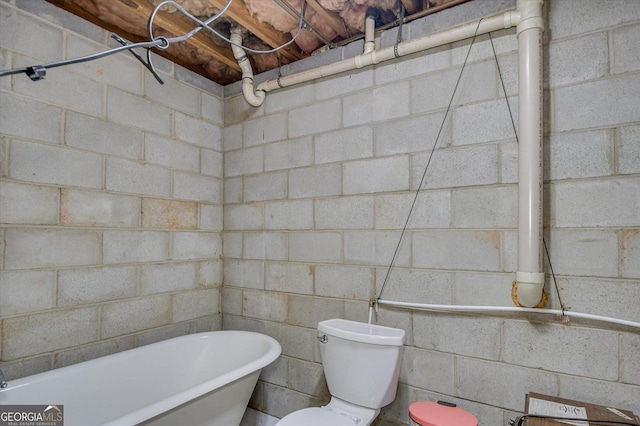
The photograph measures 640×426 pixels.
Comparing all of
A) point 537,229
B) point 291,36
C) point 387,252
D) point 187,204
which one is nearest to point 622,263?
point 537,229

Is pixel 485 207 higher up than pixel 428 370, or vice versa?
pixel 485 207

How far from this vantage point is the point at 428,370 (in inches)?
65.7

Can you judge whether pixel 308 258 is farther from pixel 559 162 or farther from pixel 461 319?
pixel 559 162

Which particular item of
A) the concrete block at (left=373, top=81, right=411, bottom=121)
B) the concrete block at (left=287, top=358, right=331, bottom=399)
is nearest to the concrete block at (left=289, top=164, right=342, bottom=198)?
the concrete block at (left=373, top=81, right=411, bottom=121)

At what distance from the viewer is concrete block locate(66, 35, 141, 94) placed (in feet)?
5.80

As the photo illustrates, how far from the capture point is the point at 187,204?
2268mm

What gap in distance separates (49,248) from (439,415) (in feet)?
6.14

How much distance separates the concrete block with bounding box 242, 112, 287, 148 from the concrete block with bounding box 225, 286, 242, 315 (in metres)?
0.99

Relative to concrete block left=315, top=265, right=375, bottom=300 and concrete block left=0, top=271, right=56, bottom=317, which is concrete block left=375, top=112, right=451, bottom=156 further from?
concrete block left=0, top=271, right=56, bottom=317

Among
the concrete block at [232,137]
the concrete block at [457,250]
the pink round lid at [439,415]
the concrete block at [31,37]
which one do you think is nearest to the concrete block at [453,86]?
the concrete block at [457,250]

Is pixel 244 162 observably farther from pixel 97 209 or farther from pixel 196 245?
pixel 97 209

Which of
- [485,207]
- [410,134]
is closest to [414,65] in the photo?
[410,134]

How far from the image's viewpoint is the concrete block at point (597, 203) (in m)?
1.32

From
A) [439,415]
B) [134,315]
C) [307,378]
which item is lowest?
[307,378]
